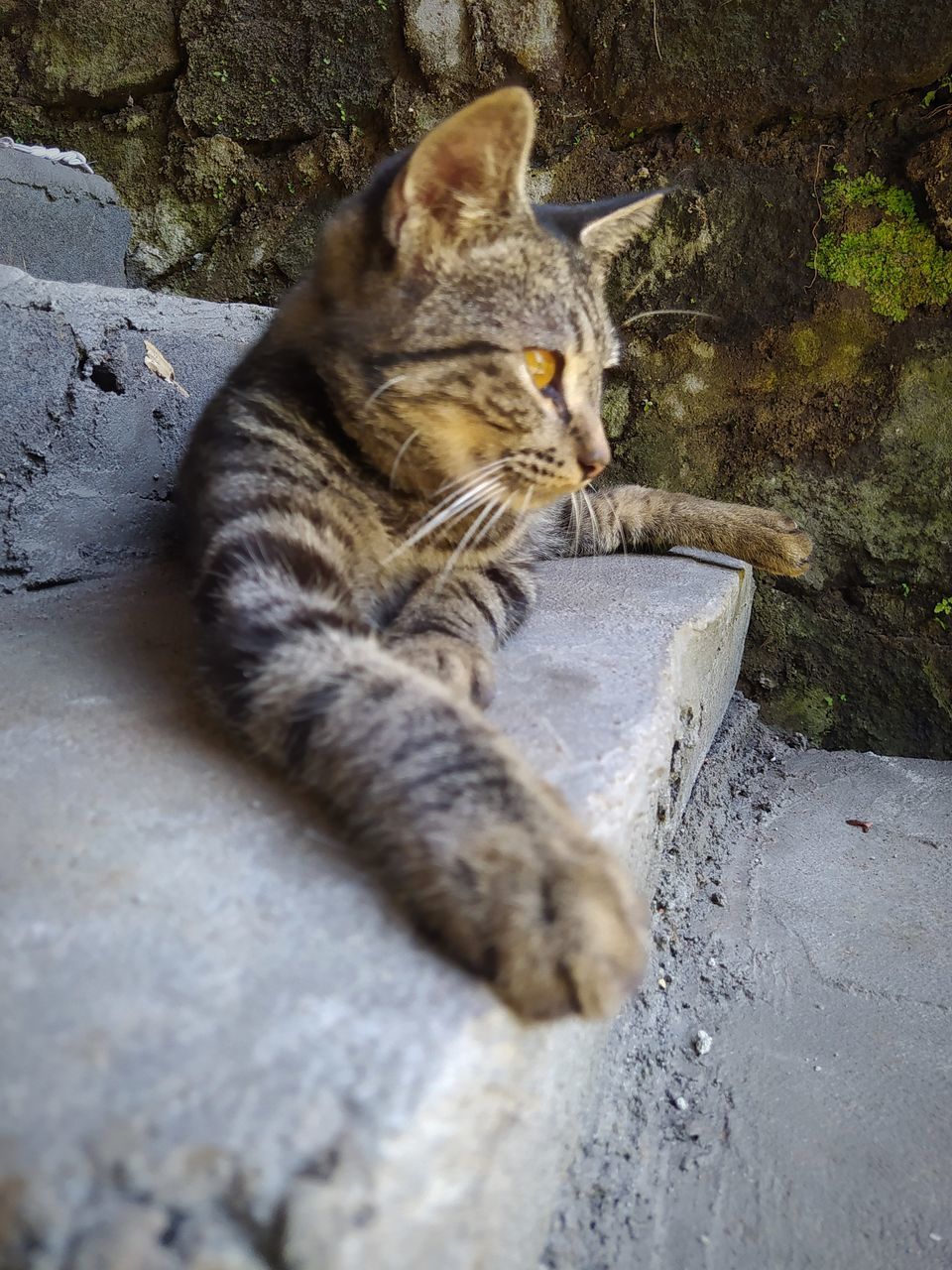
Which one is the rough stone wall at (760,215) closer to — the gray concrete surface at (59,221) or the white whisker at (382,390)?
the gray concrete surface at (59,221)

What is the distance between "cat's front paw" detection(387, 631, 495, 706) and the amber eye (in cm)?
53

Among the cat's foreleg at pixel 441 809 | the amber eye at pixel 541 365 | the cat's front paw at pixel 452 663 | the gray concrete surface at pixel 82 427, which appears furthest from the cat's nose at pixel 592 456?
the gray concrete surface at pixel 82 427

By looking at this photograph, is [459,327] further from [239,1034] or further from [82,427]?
[82,427]

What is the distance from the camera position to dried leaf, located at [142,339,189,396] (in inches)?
106

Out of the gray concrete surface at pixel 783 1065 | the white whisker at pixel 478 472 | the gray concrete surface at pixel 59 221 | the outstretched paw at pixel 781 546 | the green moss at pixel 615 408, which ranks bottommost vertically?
the gray concrete surface at pixel 783 1065

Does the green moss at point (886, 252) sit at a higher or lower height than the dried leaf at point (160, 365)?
higher

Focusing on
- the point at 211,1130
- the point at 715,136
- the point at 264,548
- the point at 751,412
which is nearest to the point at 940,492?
the point at 751,412

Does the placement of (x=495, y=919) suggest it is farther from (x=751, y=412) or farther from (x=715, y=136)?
(x=715, y=136)

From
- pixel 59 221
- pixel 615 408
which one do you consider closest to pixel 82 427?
pixel 59 221

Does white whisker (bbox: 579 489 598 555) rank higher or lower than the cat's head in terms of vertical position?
lower

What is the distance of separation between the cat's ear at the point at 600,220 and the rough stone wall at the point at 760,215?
84cm

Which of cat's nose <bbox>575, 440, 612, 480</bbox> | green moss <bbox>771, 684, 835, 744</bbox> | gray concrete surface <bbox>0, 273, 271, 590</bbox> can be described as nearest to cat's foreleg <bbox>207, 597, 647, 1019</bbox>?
cat's nose <bbox>575, 440, 612, 480</bbox>

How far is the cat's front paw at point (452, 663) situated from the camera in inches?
60.1

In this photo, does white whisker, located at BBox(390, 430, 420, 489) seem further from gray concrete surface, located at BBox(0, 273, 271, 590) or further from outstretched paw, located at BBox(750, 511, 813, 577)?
Answer: outstretched paw, located at BBox(750, 511, 813, 577)
